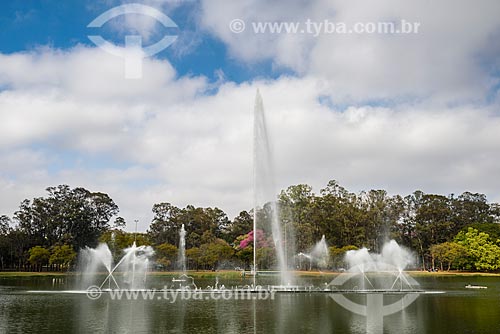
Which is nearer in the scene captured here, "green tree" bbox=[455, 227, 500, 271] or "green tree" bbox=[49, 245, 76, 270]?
"green tree" bbox=[49, 245, 76, 270]

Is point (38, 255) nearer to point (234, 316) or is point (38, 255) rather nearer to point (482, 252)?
point (234, 316)

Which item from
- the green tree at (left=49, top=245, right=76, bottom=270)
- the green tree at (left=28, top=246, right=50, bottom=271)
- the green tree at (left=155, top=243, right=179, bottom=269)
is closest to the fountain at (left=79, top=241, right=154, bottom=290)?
the green tree at (left=155, top=243, right=179, bottom=269)

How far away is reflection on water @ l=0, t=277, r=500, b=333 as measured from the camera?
2389 centimetres

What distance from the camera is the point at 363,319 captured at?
89.5ft

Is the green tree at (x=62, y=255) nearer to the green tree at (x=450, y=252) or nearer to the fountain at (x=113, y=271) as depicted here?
the fountain at (x=113, y=271)

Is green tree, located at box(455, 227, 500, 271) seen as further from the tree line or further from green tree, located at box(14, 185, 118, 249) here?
green tree, located at box(14, 185, 118, 249)

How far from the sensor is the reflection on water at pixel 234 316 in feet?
78.4

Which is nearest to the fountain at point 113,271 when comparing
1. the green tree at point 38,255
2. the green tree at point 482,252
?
the green tree at point 38,255

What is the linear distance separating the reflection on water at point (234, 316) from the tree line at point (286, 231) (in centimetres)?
4661

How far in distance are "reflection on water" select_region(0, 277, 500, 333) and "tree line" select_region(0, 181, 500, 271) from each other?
4661cm

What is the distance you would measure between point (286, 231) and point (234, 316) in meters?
61.7

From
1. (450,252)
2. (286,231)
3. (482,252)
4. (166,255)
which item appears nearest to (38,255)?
(166,255)

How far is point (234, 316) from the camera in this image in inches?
1123

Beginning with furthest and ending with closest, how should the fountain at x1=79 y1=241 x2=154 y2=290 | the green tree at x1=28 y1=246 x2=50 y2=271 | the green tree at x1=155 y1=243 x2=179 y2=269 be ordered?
the green tree at x1=28 y1=246 x2=50 y2=271 → the green tree at x1=155 y1=243 x2=179 y2=269 → the fountain at x1=79 y1=241 x2=154 y2=290
